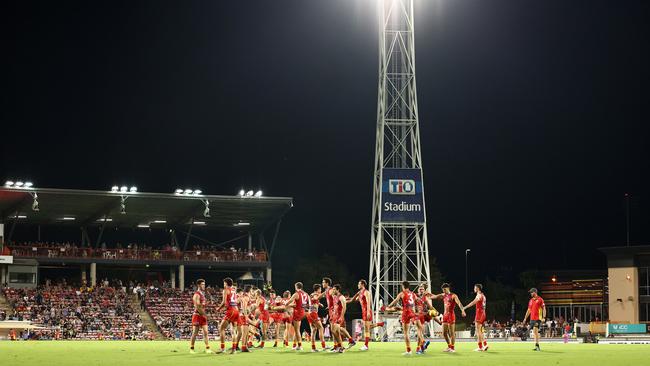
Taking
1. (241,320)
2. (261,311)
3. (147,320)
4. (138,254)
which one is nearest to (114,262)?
(138,254)

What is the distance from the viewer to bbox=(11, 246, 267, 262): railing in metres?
82.3

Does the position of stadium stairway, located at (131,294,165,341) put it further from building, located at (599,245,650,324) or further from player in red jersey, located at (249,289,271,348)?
building, located at (599,245,650,324)

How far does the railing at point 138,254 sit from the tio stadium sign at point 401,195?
20.5m

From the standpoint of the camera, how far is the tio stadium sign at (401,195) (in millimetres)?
71812

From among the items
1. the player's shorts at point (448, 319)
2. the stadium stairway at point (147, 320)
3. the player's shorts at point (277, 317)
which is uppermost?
the player's shorts at point (448, 319)

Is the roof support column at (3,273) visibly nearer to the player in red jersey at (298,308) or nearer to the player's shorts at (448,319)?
the player in red jersey at (298,308)

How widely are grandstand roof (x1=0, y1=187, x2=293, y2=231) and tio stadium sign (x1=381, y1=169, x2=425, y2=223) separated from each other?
1394cm

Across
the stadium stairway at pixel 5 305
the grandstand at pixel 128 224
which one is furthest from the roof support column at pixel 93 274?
the stadium stairway at pixel 5 305

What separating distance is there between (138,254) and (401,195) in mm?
26654

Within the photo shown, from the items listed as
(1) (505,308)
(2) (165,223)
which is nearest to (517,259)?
(1) (505,308)

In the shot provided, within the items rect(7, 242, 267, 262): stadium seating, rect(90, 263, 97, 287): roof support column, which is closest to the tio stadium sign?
rect(7, 242, 267, 262): stadium seating

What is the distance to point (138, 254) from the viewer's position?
85.8 meters

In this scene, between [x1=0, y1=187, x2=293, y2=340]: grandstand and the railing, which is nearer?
[x1=0, y1=187, x2=293, y2=340]: grandstand

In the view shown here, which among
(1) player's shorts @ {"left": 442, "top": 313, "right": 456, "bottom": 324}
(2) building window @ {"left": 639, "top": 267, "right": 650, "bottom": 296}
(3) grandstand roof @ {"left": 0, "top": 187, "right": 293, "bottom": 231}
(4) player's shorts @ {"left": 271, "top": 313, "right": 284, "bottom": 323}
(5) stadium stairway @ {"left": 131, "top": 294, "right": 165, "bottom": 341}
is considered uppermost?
(3) grandstand roof @ {"left": 0, "top": 187, "right": 293, "bottom": 231}
